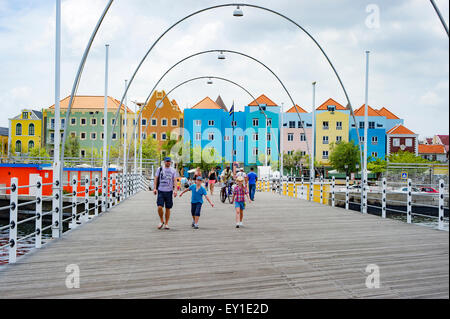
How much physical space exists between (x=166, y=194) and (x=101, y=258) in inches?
179

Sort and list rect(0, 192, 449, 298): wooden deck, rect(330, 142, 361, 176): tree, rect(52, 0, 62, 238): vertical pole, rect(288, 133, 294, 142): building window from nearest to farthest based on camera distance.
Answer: rect(0, 192, 449, 298): wooden deck
rect(52, 0, 62, 238): vertical pole
rect(330, 142, 361, 176): tree
rect(288, 133, 294, 142): building window

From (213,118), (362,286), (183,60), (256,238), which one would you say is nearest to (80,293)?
(362,286)

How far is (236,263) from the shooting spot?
7.86m

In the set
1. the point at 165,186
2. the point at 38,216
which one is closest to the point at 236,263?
the point at 38,216

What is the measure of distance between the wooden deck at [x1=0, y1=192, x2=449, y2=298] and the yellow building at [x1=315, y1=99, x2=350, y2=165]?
7036cm

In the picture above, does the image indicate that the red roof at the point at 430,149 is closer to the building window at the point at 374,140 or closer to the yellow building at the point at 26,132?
the building window at the point at 374,140

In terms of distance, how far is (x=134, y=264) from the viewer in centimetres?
776

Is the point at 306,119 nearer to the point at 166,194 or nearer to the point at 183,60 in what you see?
the point at 183,60

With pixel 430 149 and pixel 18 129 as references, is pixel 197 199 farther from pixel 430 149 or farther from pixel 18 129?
pixel 430 149

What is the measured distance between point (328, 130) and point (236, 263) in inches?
3035

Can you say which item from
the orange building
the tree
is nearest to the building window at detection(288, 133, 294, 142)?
the tree

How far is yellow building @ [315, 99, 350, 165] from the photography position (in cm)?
8281

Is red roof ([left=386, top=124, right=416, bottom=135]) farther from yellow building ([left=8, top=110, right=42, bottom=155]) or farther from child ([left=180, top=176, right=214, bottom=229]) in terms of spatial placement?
child ([left=180, top=176, right=214, bottom=229])

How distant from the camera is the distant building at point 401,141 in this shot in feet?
264
